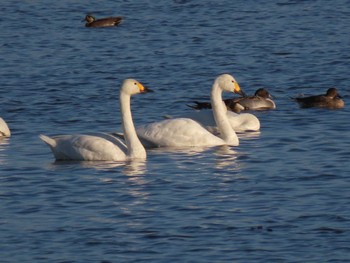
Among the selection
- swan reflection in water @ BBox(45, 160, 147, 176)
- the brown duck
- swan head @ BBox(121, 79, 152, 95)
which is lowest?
swan reflection in water @ BBox(45, 160, 147, 176)

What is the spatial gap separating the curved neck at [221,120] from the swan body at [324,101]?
8.39 feet

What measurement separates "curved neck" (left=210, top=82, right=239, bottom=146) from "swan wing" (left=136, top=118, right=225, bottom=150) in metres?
0.37

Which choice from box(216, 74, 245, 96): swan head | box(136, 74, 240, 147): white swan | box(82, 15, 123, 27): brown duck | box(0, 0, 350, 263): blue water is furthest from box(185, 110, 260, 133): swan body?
box(82, 15, 123, 27): brown duck

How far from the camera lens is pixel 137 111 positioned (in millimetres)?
22172

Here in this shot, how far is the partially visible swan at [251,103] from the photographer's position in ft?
72.9

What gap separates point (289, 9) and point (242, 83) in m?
10.2

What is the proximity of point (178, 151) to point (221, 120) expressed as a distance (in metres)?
1.12

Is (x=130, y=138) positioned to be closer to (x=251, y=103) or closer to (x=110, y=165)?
(x=110, y=165)

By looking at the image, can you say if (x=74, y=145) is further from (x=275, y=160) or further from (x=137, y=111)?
(x=137, y=111)

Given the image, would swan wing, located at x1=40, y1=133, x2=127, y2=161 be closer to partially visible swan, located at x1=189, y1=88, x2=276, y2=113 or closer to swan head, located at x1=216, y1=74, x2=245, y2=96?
swan head, located at x1=216, y1=74, x2=245, y2=96

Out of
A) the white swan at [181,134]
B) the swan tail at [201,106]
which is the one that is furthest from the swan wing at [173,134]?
the swan tail at [201,106]

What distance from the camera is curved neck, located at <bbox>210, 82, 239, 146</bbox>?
19.2 meters

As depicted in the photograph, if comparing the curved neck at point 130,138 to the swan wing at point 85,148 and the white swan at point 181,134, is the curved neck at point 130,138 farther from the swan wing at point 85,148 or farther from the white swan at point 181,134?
the white swan at point 181,134

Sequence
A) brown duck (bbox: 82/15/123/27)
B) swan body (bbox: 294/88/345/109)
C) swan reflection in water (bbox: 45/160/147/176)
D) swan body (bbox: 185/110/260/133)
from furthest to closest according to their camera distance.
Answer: brown duck (bbox: 82/15/123/27)
swan body (bbox: 294/88/345/109)
swan body (bbox: 185/110/260/133)
swan reflection in water (bbox: 45/160/147/176)
